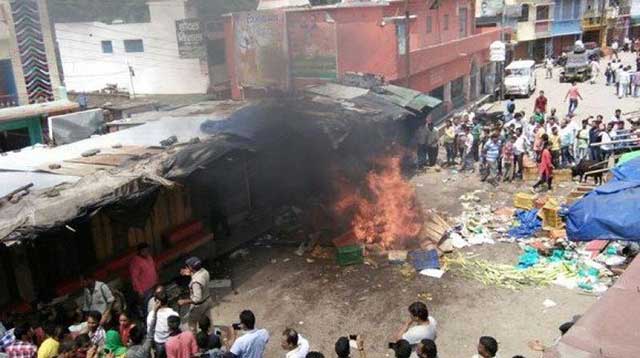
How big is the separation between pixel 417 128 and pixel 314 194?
5423mm

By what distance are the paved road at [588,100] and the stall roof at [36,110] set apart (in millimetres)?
19137

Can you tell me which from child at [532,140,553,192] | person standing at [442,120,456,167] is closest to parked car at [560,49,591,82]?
person standing at [442,120,456,167]

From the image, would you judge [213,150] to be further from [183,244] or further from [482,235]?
[482,235]

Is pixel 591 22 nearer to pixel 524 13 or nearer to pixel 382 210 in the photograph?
pixel 524 13

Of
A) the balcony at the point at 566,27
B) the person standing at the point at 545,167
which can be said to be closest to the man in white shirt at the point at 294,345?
the person standing at the point at 545,167

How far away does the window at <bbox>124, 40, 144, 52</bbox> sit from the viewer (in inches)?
1307

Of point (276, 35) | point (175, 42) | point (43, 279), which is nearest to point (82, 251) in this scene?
point (43, 279)

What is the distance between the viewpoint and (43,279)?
29.6 ft

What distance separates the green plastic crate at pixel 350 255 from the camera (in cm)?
1127

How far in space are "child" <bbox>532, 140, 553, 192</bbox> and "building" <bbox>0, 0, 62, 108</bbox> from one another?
592 inches

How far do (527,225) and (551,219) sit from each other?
58 centimetres

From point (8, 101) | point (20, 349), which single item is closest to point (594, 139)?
point (20, 349)

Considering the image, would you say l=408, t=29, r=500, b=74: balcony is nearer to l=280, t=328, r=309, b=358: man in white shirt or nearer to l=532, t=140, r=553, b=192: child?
l=532, t=140, r=553, b=192: child

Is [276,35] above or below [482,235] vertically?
above
